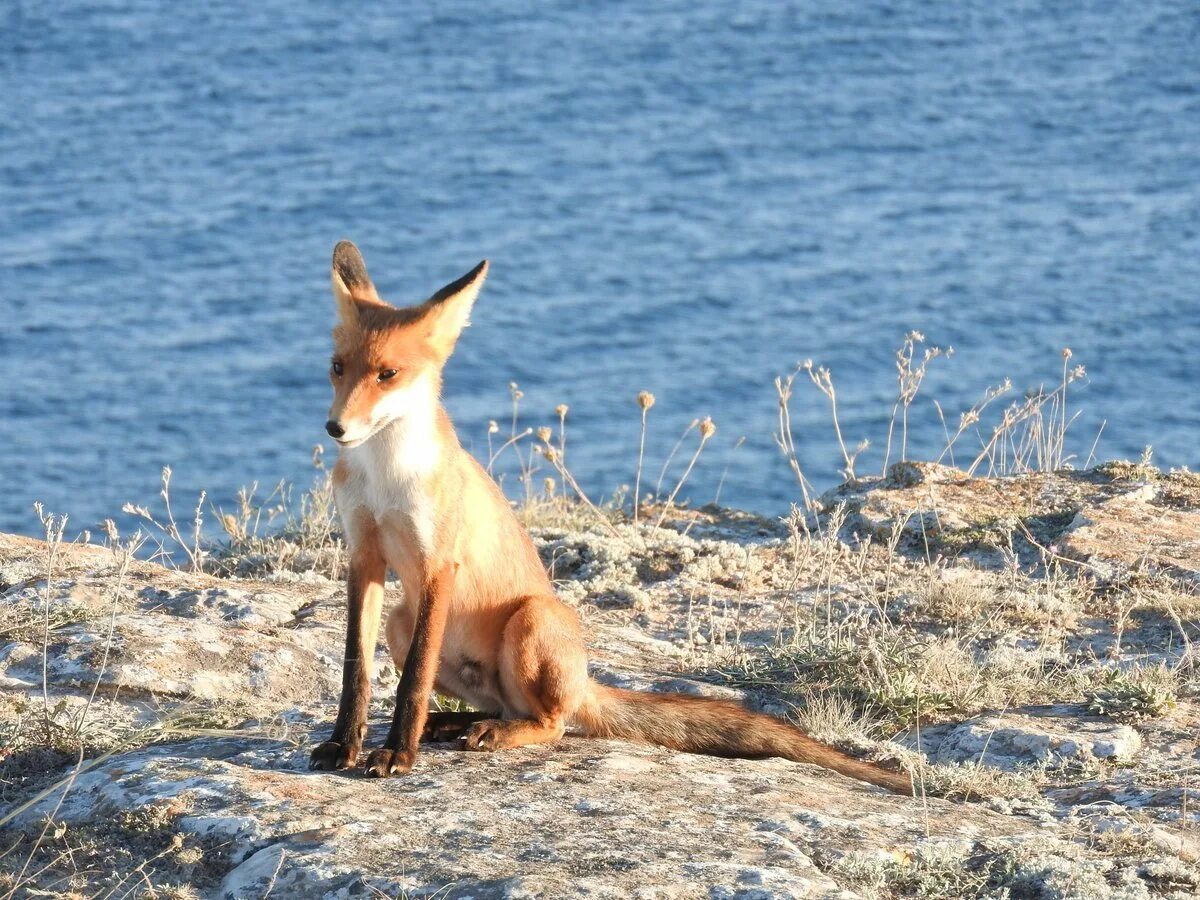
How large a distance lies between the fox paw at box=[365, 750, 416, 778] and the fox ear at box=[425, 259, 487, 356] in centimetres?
147

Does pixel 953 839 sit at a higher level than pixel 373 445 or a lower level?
lower

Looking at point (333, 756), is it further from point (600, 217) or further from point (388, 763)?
point (600, 217)

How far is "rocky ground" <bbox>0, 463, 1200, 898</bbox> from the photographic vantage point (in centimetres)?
452

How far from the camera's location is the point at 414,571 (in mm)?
5512

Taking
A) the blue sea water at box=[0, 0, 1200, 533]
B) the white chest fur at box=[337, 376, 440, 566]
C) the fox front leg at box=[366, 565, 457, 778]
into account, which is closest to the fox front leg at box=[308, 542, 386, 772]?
the fox front leg at box=[366, 565, 457, 778]

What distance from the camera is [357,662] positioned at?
552 centimetres

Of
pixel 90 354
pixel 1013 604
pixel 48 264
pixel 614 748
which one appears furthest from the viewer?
pixel 48 264

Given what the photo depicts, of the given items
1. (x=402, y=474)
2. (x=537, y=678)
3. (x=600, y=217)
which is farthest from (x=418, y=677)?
(x=600, y=217)

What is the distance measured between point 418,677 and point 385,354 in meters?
1.20

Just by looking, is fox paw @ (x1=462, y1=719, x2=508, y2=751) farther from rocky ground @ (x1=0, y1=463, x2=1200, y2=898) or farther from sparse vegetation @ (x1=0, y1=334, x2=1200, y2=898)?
sparse vegetation @ (x1=0, y1=334, x2=1200, y2=898)

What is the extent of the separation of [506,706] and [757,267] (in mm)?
22559

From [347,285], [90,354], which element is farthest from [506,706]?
[90,354]

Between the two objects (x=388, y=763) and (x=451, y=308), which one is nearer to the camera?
(x=388, y=763)

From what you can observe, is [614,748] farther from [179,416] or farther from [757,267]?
[757,267]
